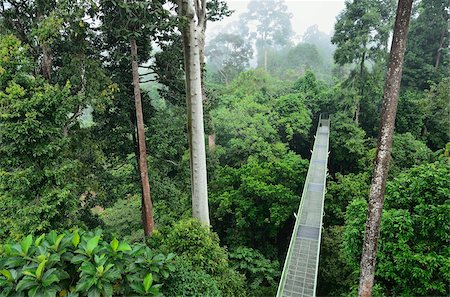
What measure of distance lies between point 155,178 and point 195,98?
103 inches

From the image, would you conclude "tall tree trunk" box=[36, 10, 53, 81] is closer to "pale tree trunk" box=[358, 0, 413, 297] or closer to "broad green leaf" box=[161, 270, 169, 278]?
"broad green leaf" box=[161, 270, 169, 278]

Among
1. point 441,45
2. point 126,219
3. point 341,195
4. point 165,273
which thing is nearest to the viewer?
point 165,273

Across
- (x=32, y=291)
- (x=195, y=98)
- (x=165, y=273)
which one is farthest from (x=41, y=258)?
(x=195, y=98)

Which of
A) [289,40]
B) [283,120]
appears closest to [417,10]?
[283,120]

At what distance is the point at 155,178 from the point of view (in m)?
6.18

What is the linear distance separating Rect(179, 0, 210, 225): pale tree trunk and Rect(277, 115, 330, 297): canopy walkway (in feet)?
9.82

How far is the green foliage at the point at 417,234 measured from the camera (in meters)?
4.25

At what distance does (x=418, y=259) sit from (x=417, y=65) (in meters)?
14.2

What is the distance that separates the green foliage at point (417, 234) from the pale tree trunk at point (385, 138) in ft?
3.63

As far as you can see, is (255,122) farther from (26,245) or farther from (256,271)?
(26,245)

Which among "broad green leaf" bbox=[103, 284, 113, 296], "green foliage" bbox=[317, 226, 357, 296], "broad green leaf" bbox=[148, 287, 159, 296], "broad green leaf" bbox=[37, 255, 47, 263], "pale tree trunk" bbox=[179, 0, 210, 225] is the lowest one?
"green foliage" bbox=[317, 226, 357, 296]

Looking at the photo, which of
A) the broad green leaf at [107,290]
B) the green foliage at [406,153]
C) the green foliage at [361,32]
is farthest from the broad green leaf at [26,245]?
the green foliage at [361,32]

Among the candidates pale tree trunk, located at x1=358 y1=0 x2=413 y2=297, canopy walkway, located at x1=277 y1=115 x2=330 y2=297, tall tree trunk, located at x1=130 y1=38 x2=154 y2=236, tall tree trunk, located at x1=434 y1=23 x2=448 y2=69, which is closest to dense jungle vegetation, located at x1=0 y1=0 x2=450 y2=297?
tall tree trunk, located at x1=130 y1=38 x2=154 y2=236

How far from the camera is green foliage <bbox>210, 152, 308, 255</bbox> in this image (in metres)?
8.89
